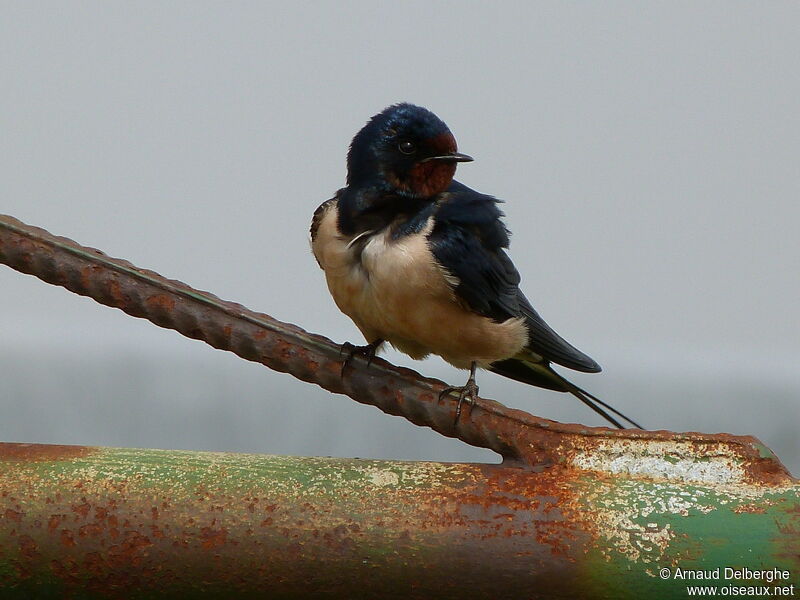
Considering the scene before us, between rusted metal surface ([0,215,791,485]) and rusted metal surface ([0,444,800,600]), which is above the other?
rusted metal surface ([0,215,791,485])

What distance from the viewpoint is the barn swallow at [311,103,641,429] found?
109cm

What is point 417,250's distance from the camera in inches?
42.7

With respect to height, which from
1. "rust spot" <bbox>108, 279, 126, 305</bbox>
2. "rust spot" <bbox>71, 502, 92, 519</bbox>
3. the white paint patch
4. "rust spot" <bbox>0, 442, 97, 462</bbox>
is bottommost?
"rust spot" <bbox>71, 502, 92, 519</bbox>

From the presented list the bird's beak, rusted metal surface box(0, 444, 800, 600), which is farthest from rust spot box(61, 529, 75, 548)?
the bird's beak

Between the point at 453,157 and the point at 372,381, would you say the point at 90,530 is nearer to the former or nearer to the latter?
the point at 372,381

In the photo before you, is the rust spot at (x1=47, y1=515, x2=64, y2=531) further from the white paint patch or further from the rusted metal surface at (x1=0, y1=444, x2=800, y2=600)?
the white paint patch

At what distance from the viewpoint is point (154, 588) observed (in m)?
0.54

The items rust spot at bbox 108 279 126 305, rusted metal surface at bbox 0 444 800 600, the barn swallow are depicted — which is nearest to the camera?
rusted metal surface at bbox 0 444 800 600

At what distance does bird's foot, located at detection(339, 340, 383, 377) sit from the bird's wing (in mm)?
127

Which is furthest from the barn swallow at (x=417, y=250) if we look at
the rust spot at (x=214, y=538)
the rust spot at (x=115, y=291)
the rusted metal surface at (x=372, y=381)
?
the rust spot at (x=214, y=538)

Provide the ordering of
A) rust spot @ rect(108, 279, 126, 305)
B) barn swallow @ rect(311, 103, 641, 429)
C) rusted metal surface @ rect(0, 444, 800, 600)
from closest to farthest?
rusted metal surface @ rect(0, 444, 800, 600), rust spot @ rect(108, 279, 126, 305), barn swallow @ rect(311, 103, 641, 429)

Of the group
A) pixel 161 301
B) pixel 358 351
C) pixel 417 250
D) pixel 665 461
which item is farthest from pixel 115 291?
pixel 417 250

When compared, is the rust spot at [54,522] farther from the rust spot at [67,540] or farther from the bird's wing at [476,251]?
the bird's wing at [476,251]

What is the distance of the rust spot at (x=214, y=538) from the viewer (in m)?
0.54
